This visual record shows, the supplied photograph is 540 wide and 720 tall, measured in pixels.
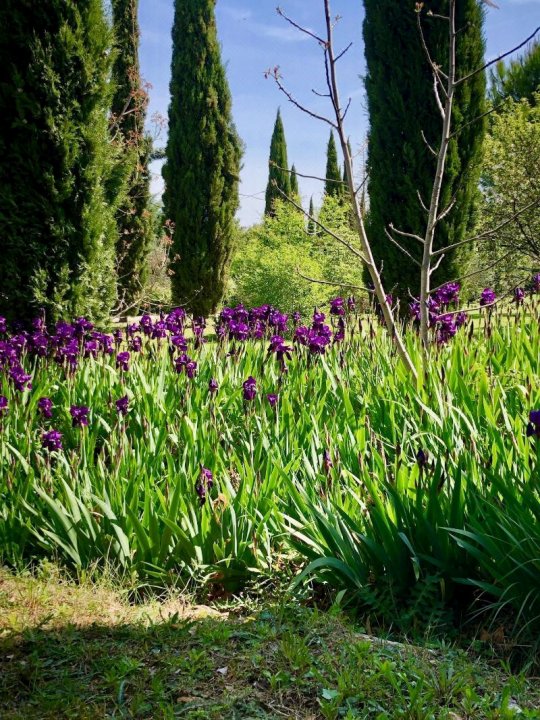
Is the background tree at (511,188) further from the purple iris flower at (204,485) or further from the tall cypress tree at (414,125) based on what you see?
the purple iris flower at (204,485)

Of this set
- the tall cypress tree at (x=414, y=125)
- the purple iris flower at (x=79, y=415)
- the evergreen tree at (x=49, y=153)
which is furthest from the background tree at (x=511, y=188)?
the purple iris flower at (x=79, y=415)

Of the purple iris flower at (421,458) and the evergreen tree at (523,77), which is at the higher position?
the evergreen tree at (523,77)

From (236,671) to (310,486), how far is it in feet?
3.69

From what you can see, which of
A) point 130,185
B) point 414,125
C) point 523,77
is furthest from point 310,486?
point 523,77

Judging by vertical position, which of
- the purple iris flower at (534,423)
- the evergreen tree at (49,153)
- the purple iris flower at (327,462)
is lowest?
the purple iris flower at (327,462)

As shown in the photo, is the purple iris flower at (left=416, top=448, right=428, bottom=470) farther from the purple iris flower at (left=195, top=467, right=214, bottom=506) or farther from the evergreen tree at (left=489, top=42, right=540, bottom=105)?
the evergreen tree at (left=489, top=42, right=540, bottom=105)

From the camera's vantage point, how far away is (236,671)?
2168mm

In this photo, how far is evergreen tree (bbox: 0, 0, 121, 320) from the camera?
22.2ft

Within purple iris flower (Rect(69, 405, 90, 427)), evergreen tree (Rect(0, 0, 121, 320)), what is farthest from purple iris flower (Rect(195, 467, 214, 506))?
evergreen tree (Rect(0, 0, 121, 320))

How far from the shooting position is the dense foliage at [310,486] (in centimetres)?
263

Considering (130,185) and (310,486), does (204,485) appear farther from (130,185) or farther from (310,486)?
(130,185)

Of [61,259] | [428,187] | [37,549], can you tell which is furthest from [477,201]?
[37,549]

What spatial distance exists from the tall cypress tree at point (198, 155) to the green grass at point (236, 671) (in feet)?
45.5

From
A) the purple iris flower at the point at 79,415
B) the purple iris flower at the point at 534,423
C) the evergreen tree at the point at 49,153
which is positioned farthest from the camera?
the evergreen tree at the point at 49,153
